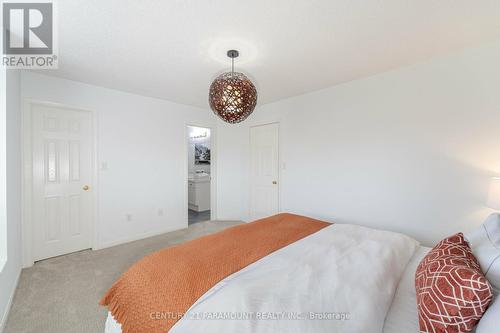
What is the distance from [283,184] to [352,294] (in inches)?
106

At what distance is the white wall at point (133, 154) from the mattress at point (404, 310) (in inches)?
135

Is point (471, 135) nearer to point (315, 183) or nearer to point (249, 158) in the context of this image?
point (315, 183)

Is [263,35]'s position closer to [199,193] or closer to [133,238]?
[133,238]

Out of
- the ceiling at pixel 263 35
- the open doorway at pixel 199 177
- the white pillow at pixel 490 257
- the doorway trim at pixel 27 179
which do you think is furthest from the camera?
the open doorway at pixel 199 177

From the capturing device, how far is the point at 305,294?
996mm

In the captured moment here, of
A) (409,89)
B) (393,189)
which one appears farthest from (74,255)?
(409,89)

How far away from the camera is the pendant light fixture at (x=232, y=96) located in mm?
1853

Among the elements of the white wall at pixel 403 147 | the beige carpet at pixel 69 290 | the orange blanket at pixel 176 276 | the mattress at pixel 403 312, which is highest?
the white wall at pixel 403 147

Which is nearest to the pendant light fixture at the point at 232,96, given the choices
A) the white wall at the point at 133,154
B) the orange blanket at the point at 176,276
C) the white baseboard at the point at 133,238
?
the orange blanket at the point at 176,276

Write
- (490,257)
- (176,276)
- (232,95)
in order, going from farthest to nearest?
1. (232,95)
2. (176,276)
3. (490,257)

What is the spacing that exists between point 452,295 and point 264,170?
10.7 ft

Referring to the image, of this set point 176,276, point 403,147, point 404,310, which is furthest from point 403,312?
point 403,147

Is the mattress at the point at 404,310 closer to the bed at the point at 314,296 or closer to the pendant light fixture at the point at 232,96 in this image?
the bed at the point at 314,296

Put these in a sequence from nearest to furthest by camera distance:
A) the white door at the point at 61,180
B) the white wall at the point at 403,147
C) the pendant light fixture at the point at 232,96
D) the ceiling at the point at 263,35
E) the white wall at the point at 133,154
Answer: the ceiling at the point at 263,35 → the pendant light fixture at the point at 232,96 → the white wall at the point at 403,147 → the white door at the point at 61,180 → the white wall at the point at 133,154
